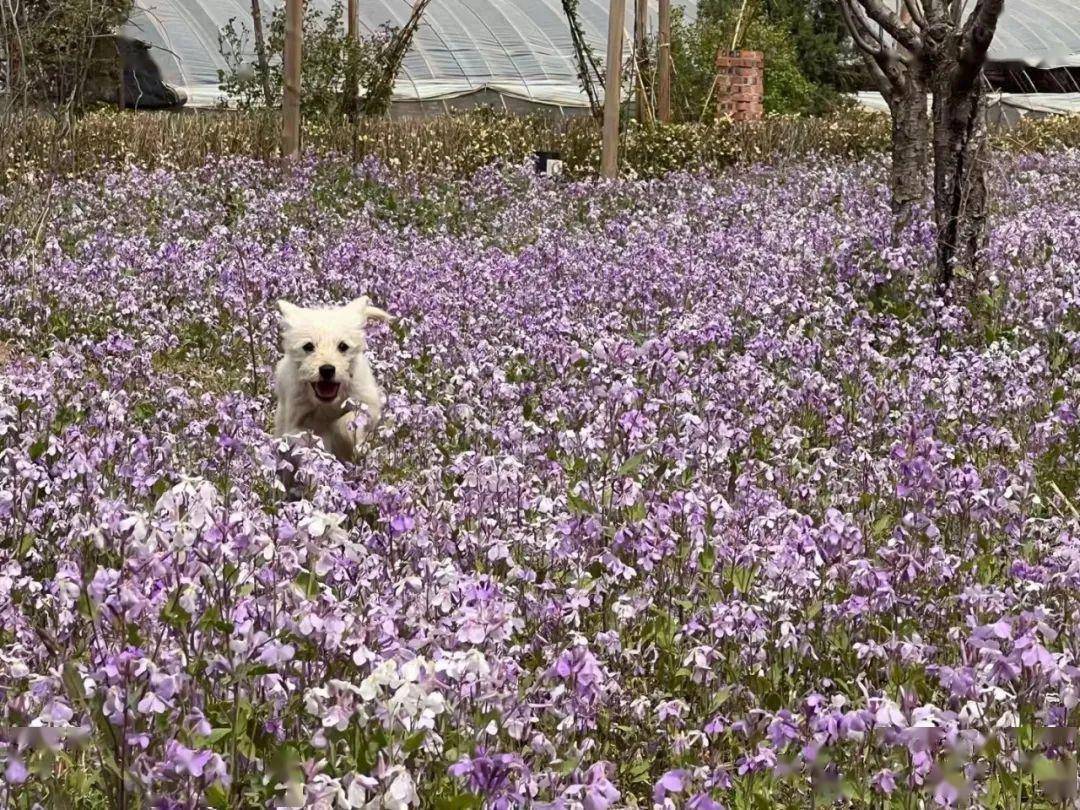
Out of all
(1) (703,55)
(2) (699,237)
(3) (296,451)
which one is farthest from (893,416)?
(1) (703,55)

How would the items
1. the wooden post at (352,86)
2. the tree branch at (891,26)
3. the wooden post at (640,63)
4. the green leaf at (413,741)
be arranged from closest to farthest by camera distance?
the green leaf at (413,741)
the tree branch at (891,26)
the wooden post at (352,86)
the wooden post at (640,63)

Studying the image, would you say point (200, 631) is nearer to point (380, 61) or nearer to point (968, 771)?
point (968, 771)

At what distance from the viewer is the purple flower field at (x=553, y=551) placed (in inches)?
110

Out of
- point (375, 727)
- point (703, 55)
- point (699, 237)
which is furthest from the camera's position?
point (703, 55)

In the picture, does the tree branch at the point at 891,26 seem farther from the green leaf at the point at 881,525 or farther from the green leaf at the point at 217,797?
the green leaf at the point at 217,797

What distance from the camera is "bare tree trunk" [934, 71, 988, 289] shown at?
33.7 ft

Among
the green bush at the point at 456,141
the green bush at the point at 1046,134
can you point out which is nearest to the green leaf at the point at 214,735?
the green bush at the point at 456,141

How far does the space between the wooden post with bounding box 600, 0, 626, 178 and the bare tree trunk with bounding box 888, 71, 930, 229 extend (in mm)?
5498

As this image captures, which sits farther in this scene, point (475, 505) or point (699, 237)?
point (699, 237)

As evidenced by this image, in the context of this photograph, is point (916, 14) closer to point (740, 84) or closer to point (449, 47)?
point (740, 84)

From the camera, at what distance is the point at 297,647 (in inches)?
130

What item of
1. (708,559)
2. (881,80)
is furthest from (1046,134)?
(708,559)

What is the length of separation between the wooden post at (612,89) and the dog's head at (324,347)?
11.6 m

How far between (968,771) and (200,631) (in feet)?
5.66
